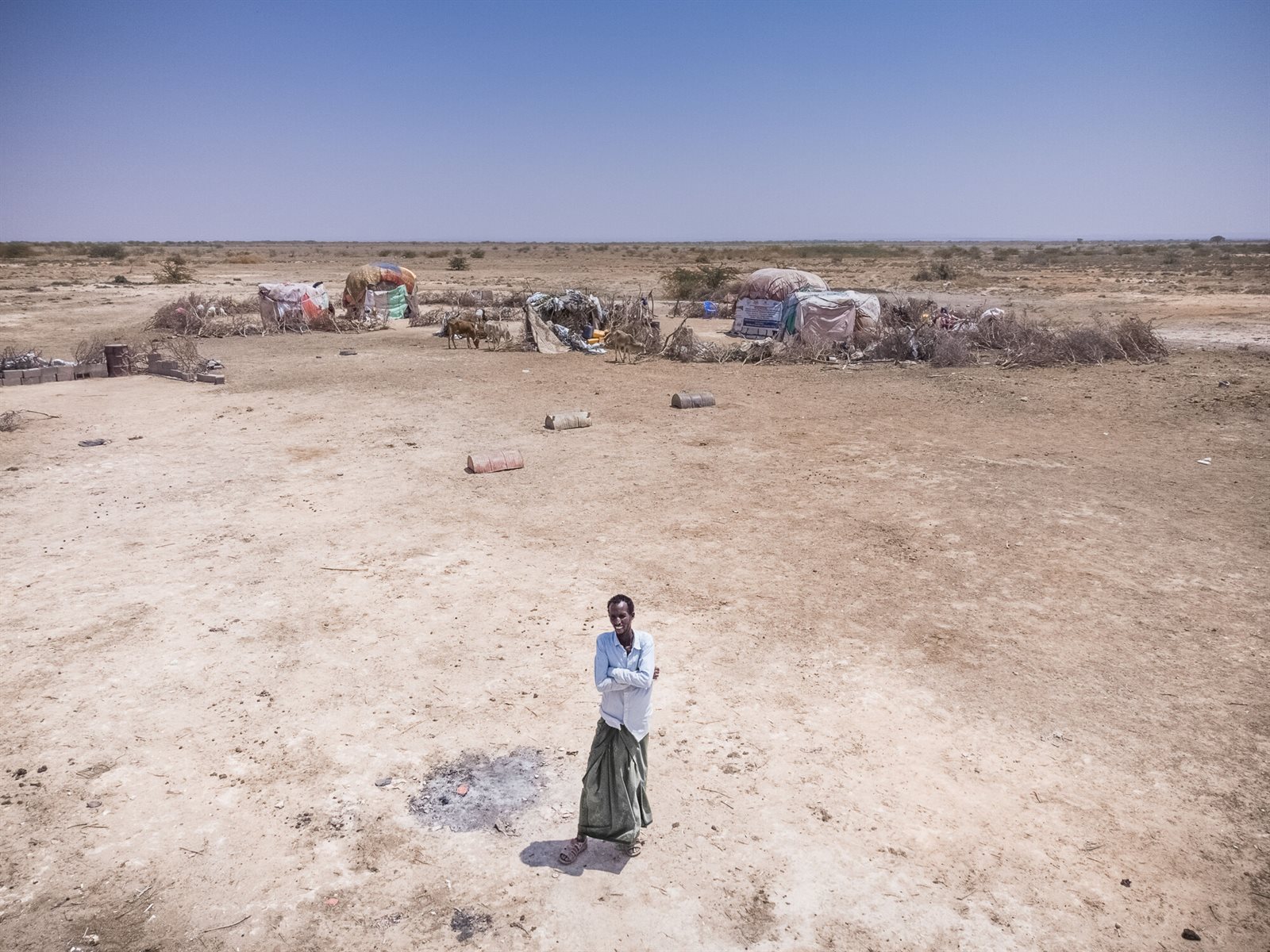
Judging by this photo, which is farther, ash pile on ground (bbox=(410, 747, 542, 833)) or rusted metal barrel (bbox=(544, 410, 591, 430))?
rusted metal barrel (bbox=(544, 410, 591, 430))

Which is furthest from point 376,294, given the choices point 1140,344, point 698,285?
point 1140,344

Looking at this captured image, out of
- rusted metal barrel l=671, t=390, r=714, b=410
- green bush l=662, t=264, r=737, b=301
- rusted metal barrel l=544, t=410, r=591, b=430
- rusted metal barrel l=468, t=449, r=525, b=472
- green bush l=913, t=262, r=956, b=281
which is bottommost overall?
rusted metal barrel l=468, t=449, r=525, b=472

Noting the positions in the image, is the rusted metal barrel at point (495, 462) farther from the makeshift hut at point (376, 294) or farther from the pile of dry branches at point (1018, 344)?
the makeshift hut at point (376, 294)

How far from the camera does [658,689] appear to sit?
5.70 metres

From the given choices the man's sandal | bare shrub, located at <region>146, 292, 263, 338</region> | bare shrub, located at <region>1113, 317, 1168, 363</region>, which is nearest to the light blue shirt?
the man's sandal

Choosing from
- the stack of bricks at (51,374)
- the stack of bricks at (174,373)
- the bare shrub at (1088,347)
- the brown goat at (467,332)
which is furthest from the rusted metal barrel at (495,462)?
the bare shrub at (1088,347)

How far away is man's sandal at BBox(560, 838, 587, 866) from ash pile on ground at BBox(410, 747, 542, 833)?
43 centimetres

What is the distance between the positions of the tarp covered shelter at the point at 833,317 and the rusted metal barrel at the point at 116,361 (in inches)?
584

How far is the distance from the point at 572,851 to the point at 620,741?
0.64 meters

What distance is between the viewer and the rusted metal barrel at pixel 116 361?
16453 mm

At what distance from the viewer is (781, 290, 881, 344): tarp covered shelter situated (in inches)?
789

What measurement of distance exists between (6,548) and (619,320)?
15002 millimetres

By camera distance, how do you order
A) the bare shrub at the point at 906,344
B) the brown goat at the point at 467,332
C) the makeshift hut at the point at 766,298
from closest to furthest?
1. the bare shrub at the point at 906,344
2. the brown goat at the point at 467,332
3. the makeshift hut at the point at 766,298

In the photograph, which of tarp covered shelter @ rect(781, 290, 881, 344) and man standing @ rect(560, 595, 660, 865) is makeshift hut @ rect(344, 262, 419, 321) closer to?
tarp covered shelter @ rect(781, 290, 881, 344)
